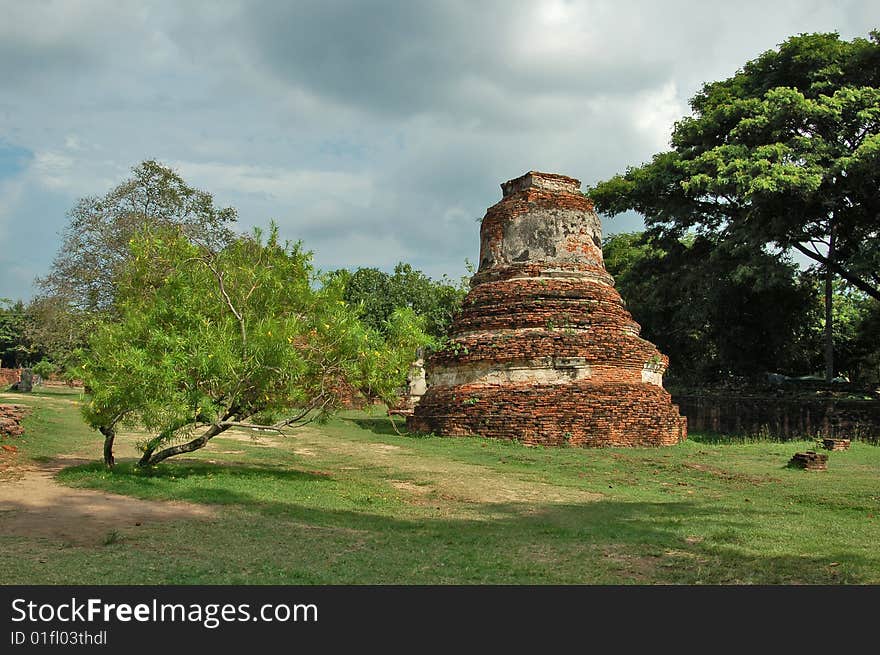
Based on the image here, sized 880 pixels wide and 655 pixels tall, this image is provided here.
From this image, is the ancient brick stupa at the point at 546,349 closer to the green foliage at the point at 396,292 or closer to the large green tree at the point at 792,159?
the large green tree at the point at 792,159

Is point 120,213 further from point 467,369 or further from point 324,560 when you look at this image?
point 324,560

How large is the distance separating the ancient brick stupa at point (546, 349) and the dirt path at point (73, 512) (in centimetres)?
821

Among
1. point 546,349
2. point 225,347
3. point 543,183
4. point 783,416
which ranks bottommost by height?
point 783,416

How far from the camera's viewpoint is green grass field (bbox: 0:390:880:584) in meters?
4.68

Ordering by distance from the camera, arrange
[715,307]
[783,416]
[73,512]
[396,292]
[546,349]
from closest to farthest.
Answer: [73,512], [546,349], [783,416], [715,307], [396,292]

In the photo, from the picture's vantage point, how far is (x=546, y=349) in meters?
14.6

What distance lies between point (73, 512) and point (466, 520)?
3382 mm

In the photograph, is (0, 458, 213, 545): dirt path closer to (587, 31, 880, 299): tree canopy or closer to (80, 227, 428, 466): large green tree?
(80, 227, 428, 466): large green tree

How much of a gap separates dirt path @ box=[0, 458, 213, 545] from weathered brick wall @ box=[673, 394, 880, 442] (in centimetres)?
1491

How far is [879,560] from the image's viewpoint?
5113 mm

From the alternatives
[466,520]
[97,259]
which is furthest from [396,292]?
[466,520]

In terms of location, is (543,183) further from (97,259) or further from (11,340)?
(11,340)

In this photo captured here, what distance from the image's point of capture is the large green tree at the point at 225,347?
7812 millimetres

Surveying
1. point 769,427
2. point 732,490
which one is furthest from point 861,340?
point 732,490
